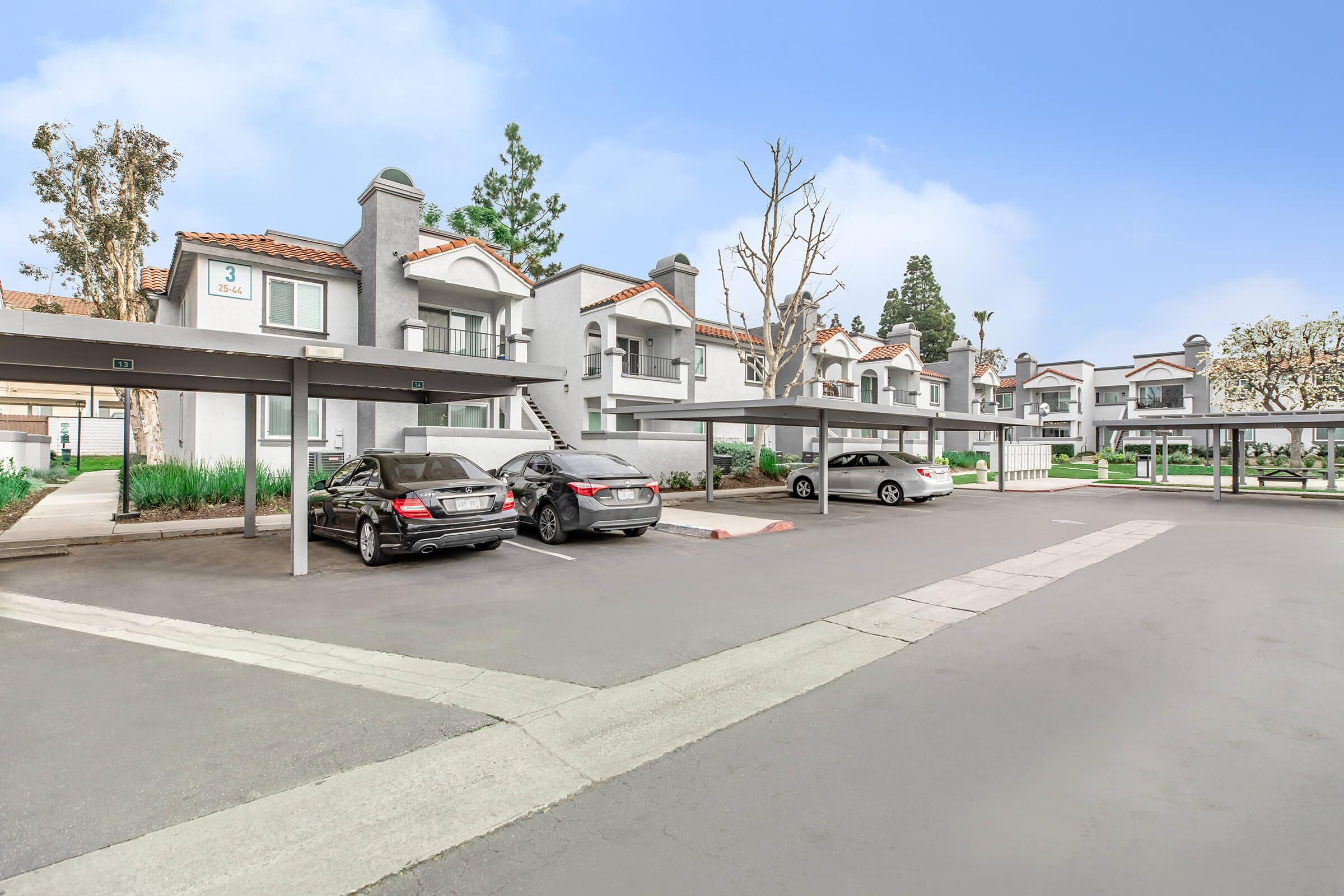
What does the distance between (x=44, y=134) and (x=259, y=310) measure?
1210 cm

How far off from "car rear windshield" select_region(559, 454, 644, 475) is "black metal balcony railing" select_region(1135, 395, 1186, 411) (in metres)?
56.5

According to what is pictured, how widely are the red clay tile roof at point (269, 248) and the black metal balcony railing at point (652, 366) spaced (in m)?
10.3

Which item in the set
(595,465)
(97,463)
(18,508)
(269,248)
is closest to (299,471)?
(595,465)

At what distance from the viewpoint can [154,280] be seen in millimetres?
22734

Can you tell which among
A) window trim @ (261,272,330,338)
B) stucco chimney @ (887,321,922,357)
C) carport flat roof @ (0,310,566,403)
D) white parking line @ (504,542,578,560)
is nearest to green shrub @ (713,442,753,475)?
window trim @ (261,272,330,338)

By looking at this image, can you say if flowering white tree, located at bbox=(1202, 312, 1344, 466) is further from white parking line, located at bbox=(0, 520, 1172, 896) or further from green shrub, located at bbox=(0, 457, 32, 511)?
green shrub, located at bbox=(0, 457, 32, 511)

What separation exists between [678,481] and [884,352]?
18.9m

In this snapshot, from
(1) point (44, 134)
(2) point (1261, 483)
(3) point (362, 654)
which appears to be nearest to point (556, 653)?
(3) point (362, 654)

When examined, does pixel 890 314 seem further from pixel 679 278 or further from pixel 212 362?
pixel 212 362

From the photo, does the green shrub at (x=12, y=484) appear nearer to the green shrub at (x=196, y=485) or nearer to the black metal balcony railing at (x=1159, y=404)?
the green shrub at (x=196, y=485)

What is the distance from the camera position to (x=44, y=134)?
2252cm

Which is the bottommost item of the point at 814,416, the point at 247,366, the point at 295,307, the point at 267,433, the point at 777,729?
the point at 777,729

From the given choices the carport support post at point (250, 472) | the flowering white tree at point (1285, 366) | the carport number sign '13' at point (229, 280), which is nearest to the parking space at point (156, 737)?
the carport support post at point (250, 472)

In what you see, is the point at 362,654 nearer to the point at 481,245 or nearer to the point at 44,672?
the point at 44,672
